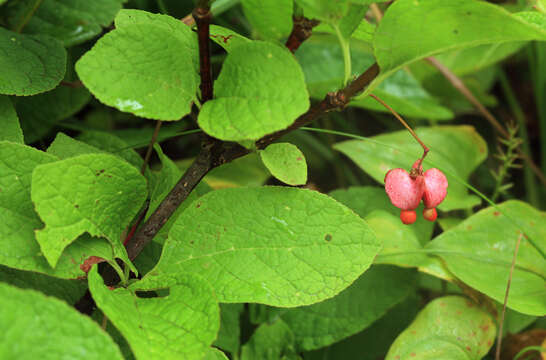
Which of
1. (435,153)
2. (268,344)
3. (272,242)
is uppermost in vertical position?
(272,242)

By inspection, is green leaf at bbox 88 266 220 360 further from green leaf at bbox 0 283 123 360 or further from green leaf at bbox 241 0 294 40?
green leaf at bbox 241 0 294 40

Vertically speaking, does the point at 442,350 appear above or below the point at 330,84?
below

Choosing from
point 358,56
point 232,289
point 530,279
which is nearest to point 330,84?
point 358,56

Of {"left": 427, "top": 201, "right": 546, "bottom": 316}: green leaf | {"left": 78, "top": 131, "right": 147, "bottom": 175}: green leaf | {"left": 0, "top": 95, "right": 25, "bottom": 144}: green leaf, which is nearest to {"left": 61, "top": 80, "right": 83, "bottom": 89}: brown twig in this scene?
{"left": 78, "top": 131, "right": 147, "bottom": 175}: green leaf

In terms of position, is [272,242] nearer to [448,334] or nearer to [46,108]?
[448,334]

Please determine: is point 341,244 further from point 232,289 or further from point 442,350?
point 442,350

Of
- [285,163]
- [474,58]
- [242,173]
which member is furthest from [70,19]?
[474,58]
